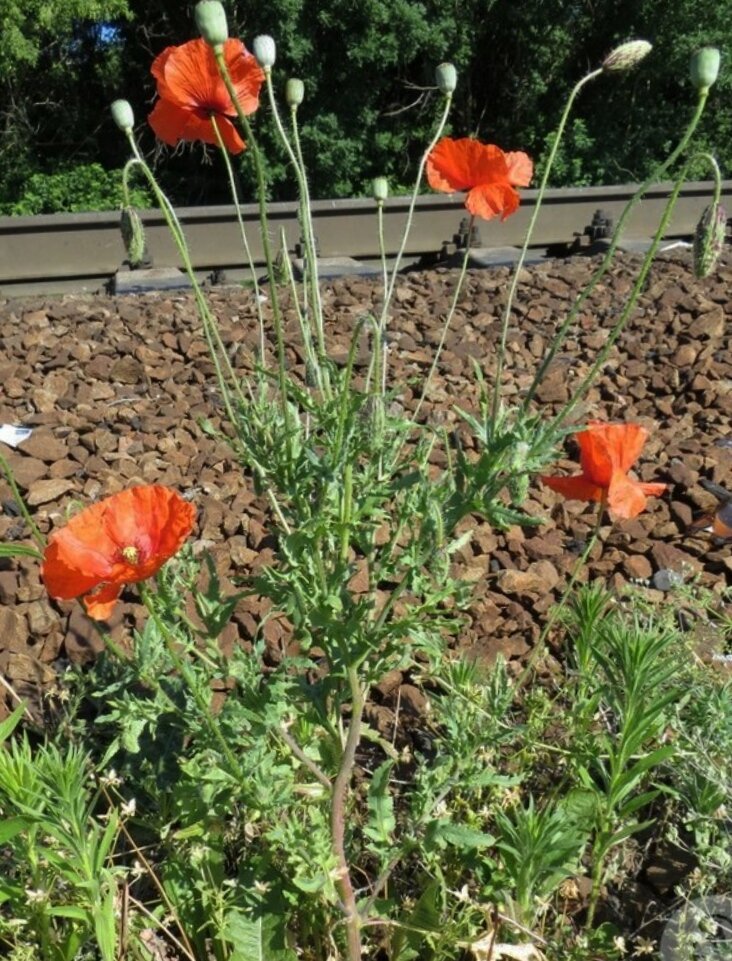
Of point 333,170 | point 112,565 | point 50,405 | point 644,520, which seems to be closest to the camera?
point 112,565

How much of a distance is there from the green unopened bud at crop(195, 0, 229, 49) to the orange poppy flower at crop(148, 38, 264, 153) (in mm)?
262

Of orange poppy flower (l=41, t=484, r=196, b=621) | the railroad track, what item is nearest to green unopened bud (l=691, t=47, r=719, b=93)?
orange poppy flower (l=41, t=484, r=196, b=621)

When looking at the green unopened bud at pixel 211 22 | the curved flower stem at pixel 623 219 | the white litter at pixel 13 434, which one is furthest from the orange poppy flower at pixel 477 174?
the white litter at pixel 13 434

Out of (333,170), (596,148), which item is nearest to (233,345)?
(333,170)

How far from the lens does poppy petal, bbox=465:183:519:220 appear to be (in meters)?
1.58

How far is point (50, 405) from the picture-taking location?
10.6 ft

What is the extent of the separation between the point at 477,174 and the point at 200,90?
1.60 ft

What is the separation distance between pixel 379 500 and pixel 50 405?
7.22 ft

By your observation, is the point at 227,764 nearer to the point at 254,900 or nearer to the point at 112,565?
the point at 254,900

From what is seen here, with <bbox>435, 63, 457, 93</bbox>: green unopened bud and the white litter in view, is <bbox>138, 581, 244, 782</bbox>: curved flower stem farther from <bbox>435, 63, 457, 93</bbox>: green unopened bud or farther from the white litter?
the white litter

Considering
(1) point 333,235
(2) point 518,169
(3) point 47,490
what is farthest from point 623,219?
(1) point 333,235

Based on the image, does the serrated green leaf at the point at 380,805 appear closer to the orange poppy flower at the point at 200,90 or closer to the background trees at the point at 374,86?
the orange poppy flower at the point at 200,90

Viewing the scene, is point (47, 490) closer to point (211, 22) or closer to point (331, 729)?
point (331, 729)

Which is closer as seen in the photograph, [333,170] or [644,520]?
[644,520]
